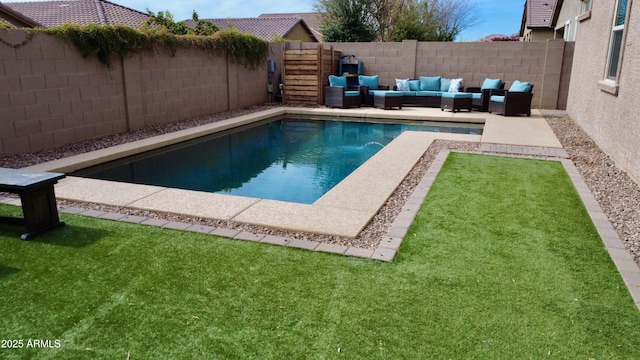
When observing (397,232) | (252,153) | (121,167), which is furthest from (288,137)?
(397,232)

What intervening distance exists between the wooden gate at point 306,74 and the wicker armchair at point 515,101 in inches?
193

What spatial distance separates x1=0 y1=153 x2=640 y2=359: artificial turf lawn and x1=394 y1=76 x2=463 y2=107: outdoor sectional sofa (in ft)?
29.4

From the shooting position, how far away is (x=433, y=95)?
12.6 meters

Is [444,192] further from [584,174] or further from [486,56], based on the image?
[486,56]

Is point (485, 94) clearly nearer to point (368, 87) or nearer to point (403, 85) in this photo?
point (403, 85)

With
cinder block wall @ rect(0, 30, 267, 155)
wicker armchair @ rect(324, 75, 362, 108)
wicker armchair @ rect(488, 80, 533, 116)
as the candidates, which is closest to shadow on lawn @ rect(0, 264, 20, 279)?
→ cinder block wall @ rect(0, 30, 267, 155)

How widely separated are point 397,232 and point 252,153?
4803 mm

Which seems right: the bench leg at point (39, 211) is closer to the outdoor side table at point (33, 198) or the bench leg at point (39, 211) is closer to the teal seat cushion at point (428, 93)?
the outdoor side table at point (33, 198)

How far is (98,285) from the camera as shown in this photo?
9.59 ft

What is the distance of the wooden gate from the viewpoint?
13281 mm

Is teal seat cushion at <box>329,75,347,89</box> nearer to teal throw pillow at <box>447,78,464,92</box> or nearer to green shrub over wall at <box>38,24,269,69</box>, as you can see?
green shrub over wall at <box>38,24,269,69</box>

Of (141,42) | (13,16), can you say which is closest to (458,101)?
(141,42)

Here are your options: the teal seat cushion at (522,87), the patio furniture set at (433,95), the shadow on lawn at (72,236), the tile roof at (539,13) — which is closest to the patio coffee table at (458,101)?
the patio furniture set at (433,95)

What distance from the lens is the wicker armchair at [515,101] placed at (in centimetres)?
1087
